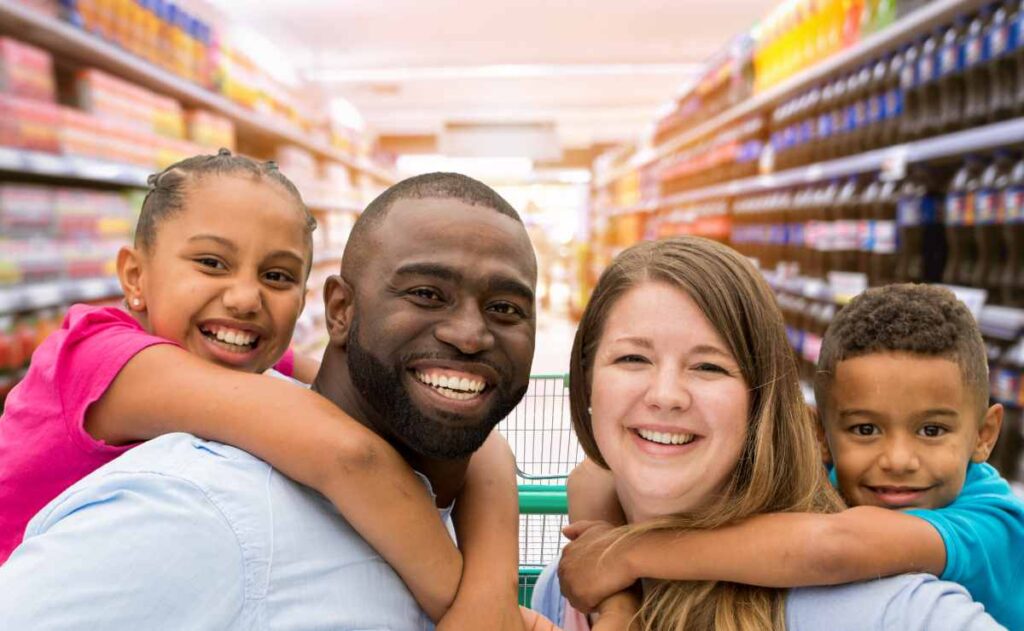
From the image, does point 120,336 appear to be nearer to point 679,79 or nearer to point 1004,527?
point 1004,527

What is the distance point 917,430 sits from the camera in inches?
44.9

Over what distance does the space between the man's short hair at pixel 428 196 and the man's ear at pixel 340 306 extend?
0.04 metres

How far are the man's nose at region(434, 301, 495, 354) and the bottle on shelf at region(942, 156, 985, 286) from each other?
239 centimetres

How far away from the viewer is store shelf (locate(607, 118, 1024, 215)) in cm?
248

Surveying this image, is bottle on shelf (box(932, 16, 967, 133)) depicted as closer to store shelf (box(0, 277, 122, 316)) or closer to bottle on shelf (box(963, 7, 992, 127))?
bottle on shelf (box(963, 7, 992, 127))

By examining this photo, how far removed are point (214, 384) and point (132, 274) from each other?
19.1 inches

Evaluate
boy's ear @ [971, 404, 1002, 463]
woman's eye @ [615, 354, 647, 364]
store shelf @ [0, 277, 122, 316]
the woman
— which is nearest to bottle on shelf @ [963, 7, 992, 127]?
boy's ear @ [971, 404, 1002, 463]

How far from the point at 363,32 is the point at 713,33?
3914 millimetres

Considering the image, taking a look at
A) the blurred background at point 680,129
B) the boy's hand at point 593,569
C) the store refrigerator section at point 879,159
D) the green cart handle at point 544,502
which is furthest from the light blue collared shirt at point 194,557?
the store refrigerator section at point 879,159

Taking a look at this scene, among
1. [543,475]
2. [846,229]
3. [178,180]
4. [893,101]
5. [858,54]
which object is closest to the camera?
[178,180]

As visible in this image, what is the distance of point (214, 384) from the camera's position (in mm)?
1042

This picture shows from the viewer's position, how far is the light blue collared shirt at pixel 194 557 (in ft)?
2.61

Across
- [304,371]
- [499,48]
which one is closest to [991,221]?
[304,371]

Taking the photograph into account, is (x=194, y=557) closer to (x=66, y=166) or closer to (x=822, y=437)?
(x=822, y=437)
